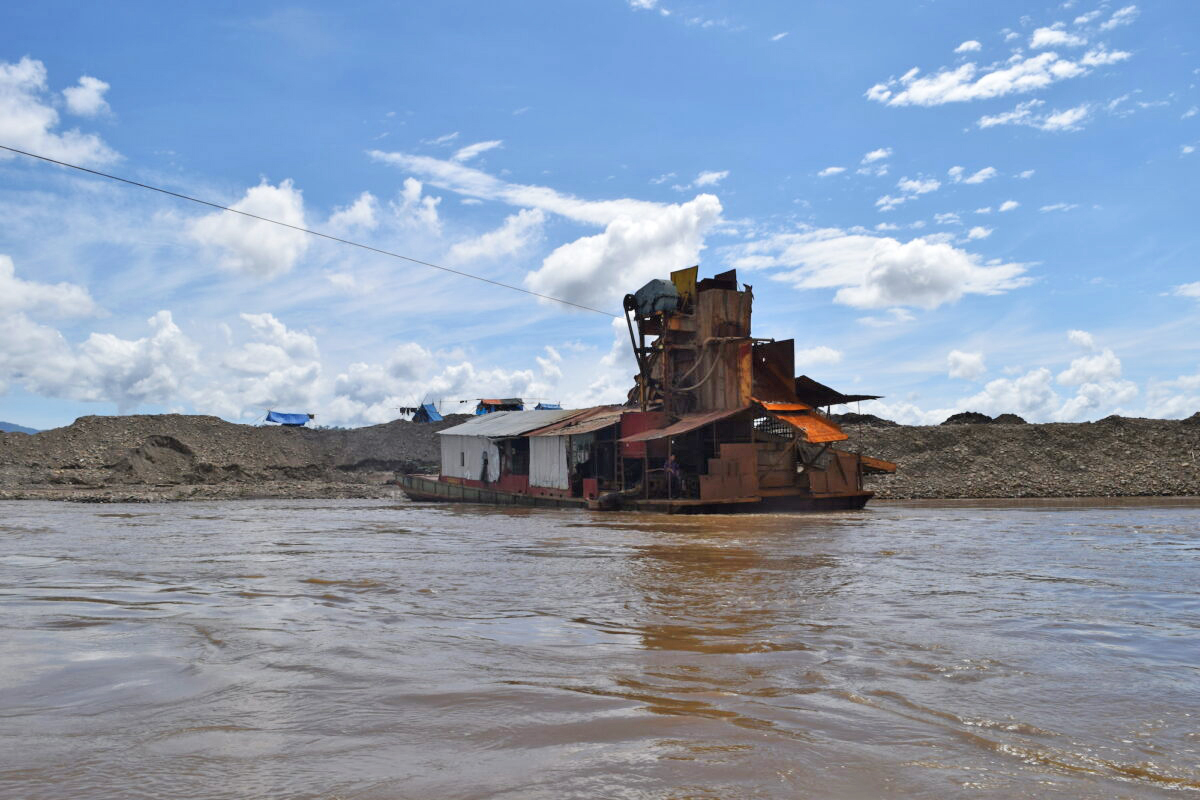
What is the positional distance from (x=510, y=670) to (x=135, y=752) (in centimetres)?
235

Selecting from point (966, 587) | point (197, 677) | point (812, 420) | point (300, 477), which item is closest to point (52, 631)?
point (197, 677)

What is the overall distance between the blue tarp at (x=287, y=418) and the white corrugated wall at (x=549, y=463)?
132 ft

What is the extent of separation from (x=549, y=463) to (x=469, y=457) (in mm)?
7485

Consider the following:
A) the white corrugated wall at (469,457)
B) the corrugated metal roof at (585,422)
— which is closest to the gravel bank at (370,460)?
the white corrugated wall at (469,457)

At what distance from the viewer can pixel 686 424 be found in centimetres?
2675

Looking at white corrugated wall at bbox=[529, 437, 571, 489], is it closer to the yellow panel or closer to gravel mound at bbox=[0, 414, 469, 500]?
the yellow panel

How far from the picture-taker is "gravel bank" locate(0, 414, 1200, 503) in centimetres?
3406

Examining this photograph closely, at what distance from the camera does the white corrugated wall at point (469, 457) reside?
35625mm

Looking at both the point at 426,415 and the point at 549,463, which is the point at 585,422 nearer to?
the point at 549,463

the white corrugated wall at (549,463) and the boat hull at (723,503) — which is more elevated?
the white corrugated wall at (549,463)

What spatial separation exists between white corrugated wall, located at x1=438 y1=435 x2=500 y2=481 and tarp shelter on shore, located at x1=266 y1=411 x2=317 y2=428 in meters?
31.0

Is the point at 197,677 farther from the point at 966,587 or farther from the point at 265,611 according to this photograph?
the point at 966,587

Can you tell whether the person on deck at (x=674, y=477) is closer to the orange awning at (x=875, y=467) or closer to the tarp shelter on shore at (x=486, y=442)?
the orange awning at (x=875, y=467)

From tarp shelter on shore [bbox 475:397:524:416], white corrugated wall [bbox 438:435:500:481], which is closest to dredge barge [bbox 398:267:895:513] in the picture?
white corrugated wall [bbox 438:435:500:481]
